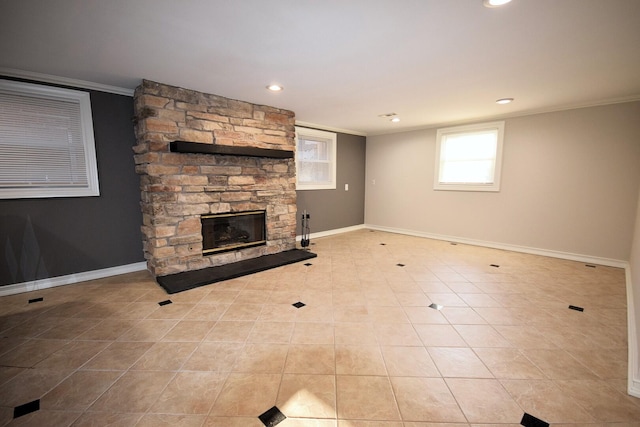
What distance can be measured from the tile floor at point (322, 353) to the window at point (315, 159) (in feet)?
8.76

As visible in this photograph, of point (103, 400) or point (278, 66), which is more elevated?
point (278, 66)

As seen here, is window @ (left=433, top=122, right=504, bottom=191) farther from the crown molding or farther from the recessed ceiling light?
the crown molding

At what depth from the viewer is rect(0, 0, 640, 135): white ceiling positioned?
5.68ft

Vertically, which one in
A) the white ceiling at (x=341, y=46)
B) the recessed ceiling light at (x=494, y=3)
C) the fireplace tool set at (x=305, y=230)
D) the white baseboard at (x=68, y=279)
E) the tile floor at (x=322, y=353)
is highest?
the white ceiling at (x=341, y=46)

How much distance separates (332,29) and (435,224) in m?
4.71

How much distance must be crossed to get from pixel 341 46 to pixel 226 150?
6.53ft

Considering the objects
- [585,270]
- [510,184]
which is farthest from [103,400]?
[510,184]

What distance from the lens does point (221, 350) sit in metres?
1.98

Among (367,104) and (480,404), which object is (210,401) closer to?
(480,404)

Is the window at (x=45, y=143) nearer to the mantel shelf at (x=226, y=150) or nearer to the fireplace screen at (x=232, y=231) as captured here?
the mantel shelf at (x=226, y=150)

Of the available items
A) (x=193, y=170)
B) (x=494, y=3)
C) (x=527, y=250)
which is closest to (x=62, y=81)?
(x=193, y=170)

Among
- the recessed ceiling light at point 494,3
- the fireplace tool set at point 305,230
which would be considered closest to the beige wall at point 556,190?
the fireplace tool set at point 305,230

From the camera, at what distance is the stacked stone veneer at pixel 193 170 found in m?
3.14

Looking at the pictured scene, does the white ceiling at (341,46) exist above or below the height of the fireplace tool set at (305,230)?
above
